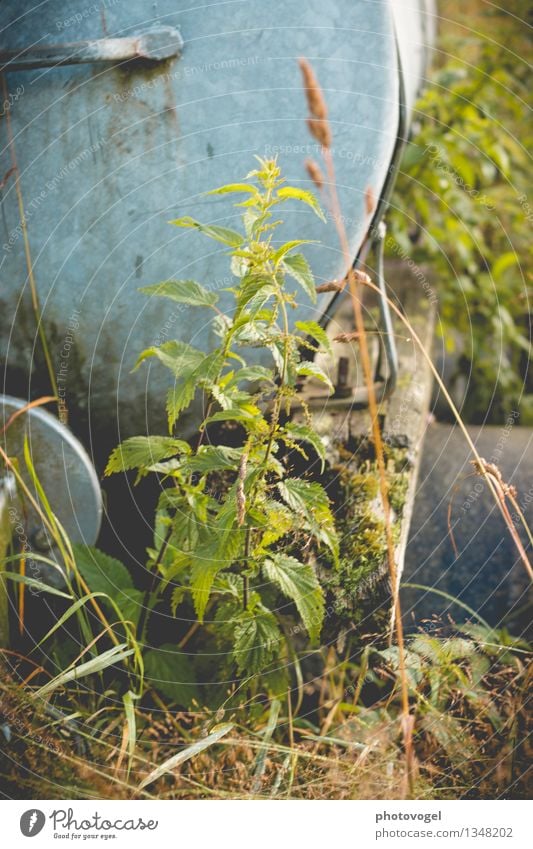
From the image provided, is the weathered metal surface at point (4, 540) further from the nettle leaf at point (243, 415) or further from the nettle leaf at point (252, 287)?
the nettle leaf at point (252, 287)

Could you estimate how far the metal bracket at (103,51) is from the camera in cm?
129

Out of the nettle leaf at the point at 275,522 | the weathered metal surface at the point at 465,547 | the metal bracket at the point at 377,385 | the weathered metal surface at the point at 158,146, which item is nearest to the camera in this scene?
the nettle leaf at the point at 275,522

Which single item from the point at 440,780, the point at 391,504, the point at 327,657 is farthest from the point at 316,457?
the point at 440,780

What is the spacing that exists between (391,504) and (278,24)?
2.95 feet

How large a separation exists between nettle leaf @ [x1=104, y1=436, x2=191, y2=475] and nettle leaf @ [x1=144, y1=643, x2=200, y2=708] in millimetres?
371

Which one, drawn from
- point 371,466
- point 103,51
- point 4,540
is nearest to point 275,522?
point 371,466

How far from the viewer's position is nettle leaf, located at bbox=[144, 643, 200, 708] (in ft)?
4.45

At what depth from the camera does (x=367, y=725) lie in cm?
133

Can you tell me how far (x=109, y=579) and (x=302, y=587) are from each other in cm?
39

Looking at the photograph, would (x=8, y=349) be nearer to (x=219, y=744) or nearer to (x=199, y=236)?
(x=199, y=236)

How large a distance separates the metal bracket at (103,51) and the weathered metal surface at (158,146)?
2cm

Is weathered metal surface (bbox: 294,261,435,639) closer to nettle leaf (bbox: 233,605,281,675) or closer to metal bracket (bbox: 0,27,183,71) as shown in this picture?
nettle leaf (bbox: 233,605,281,675)
